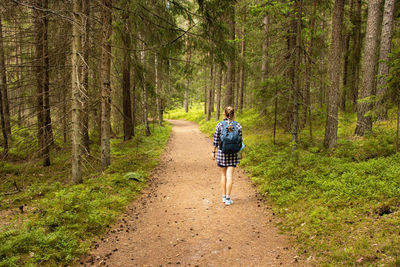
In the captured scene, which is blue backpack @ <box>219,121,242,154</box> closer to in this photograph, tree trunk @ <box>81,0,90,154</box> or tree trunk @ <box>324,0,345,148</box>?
tree trunk @ <box>81,0,90,154</box>

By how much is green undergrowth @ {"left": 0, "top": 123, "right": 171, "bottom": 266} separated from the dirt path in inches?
12.5

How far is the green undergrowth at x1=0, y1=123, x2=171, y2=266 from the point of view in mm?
3625

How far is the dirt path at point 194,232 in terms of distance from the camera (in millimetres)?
3814

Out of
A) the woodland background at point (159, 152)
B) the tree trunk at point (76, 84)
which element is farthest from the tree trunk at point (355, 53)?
the tree trunk at point (76, 84)

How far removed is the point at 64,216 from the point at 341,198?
18.0 feet

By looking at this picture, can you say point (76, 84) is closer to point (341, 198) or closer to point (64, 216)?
point (64, 216)

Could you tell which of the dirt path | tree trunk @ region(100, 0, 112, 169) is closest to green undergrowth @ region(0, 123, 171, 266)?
the dirt path

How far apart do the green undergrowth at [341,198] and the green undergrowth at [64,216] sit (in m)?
3.64

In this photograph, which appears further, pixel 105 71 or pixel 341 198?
pixel 105 71

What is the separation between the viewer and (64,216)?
4633 mm

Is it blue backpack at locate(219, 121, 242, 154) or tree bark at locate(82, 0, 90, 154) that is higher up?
tree bark at locate(82, 0, 90, 154)

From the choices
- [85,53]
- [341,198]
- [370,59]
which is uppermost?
[370,59]

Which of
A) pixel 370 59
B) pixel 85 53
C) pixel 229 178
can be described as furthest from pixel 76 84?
pixel 370 59

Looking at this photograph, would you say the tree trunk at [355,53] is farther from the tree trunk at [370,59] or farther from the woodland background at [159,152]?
the tree trunk at [370,59]
